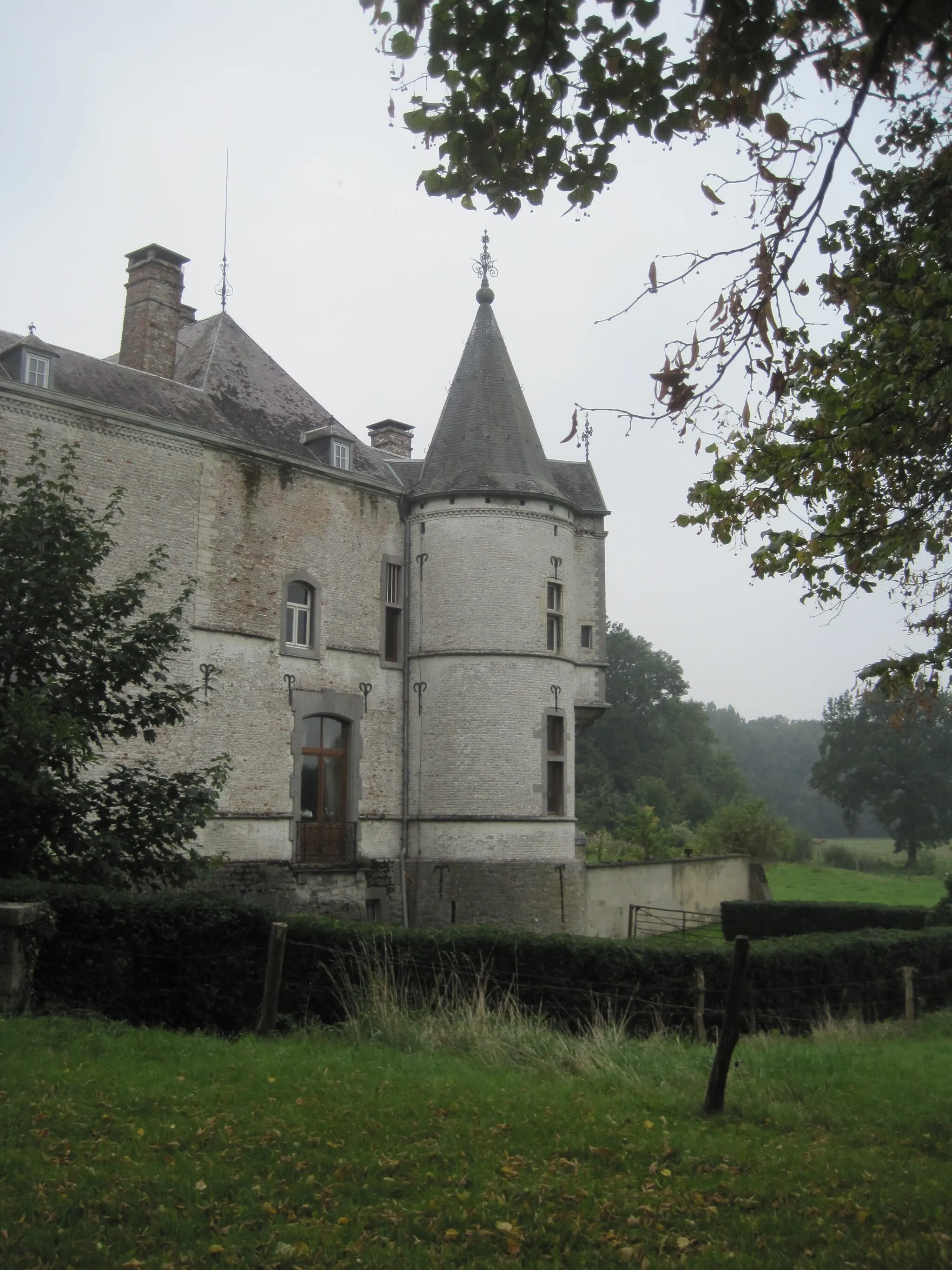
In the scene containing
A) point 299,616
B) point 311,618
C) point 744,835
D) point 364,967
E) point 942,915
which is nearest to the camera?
point 364,967

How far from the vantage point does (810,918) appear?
2484 centimetres

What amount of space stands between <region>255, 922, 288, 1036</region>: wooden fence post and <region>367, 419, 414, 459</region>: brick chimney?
69.4 ft

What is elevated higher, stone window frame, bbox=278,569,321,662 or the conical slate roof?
the conical slate roof

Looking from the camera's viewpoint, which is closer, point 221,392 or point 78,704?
point 78,704

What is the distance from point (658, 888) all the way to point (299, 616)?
35.8 ft

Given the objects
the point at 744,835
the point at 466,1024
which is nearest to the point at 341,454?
the point at 466,1024

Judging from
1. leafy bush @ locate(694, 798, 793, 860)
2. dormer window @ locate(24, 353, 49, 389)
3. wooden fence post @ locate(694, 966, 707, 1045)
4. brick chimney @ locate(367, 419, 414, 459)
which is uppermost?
brick chimney @ locate(367, 419, 414, 459)

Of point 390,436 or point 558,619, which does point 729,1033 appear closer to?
point 558,619

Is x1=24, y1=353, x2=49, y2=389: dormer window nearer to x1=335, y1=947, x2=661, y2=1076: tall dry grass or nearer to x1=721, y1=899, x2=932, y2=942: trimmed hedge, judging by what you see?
x1=335, y1=947, x2=661, y2=1076: tall dry grass

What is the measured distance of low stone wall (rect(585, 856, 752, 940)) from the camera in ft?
83.5

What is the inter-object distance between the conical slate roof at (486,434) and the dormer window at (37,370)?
7596mm

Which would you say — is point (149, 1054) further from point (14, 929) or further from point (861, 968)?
point (861, 968)

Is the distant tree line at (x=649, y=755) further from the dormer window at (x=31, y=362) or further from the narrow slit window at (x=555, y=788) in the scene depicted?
the dormer window at (x=31, y=362)

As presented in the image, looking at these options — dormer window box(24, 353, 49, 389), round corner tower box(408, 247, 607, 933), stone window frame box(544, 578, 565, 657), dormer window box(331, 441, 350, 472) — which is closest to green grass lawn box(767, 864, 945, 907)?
round corner tower box(408, 247, 607, 933)
